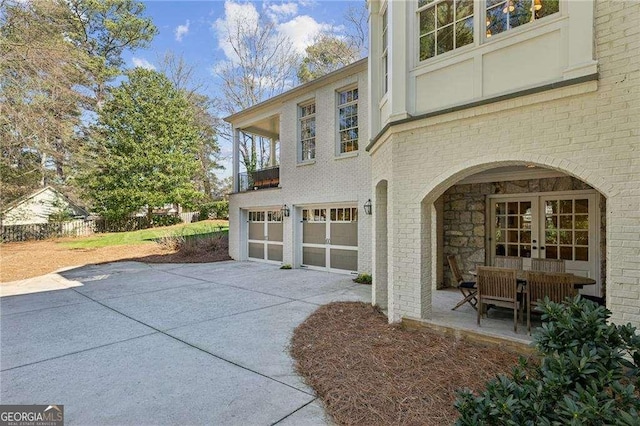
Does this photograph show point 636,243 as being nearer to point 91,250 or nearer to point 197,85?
point 91,250

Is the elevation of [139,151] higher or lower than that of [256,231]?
higher

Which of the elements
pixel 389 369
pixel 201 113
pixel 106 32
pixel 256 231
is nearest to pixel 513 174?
pixel 389 369

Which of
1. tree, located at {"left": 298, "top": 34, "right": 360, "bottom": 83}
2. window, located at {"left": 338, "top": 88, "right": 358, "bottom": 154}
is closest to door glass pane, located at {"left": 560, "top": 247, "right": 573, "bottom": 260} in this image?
window, located at {"left": 338, "top": 88, "right": 358, "bottom": 154}

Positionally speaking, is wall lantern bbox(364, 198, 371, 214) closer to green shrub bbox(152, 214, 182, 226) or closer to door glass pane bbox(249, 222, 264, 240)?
door glass pane bbox(249, 222, 264, 240)

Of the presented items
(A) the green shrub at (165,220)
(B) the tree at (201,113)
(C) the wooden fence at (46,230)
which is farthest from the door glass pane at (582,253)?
(C) the wooden fence at (46,230)

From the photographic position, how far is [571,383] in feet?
7.68

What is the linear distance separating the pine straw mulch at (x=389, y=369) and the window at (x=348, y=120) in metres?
6.48

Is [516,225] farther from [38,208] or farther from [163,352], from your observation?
[38,208]

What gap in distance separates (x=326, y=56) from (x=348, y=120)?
46.6 ft

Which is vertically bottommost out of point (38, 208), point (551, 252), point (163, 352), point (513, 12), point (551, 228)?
point (163, 352)

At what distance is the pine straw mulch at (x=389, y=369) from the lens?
3.08 metres

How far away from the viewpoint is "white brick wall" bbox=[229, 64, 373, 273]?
384 inches

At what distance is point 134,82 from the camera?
23.7 m

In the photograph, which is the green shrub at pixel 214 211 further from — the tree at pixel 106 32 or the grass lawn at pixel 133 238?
the tree at pixel 106 32
